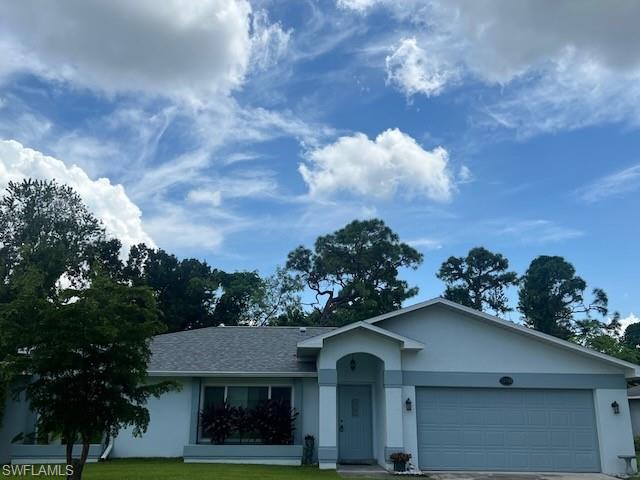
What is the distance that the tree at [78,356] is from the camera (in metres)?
10.5

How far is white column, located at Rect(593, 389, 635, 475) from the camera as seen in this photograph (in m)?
15.7

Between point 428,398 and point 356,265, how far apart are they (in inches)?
1105

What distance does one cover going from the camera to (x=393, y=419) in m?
15.6

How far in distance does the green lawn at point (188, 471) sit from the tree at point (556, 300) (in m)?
36.6

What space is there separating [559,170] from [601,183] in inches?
61.8

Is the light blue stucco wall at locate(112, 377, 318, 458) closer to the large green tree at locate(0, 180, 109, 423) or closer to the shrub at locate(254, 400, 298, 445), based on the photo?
the shrub at locate(254, 400, 298, 445)

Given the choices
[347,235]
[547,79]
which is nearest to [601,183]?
[547,79]

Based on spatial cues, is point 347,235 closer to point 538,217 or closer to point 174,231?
point 174,231

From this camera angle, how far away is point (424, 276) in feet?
153

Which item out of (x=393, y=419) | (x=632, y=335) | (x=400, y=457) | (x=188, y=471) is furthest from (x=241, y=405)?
(x=632, y=335)

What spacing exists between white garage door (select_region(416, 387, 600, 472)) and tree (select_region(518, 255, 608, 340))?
31329 millimetres

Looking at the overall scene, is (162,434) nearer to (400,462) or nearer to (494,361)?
(400,462)

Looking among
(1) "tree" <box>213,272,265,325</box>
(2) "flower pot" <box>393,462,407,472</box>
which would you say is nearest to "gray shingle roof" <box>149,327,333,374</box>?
(2) "flower pot" <box>393,462,407,472</box>

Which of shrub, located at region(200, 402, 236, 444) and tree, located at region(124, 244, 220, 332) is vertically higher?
tree, located at region(124, 244, 220, 332)
